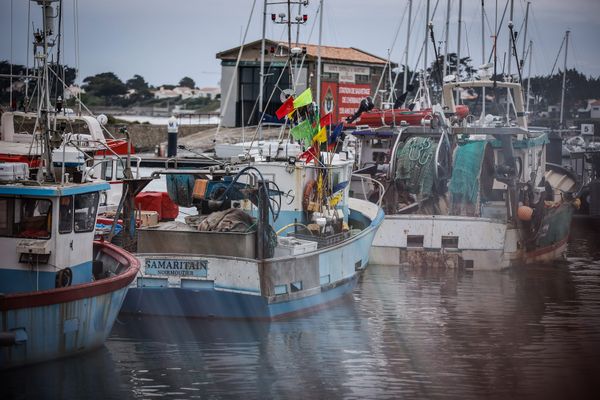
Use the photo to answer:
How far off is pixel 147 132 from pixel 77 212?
36058mm

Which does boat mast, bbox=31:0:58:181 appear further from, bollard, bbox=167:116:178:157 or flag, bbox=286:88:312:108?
bollard, bbox=167:116:178:157

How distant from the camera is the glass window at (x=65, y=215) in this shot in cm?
1332

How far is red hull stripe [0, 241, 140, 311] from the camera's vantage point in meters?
12.3

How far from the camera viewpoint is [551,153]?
33406 mm

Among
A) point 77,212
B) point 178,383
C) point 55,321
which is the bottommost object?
point 178,383

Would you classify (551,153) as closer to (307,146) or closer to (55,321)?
(307,146)

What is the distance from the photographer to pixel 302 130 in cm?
1842

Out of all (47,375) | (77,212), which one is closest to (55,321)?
(47,375)

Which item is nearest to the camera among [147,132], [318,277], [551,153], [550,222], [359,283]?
[318,277]

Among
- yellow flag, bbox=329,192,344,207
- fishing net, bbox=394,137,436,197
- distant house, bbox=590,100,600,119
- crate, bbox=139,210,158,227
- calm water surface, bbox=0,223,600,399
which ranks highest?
distant house, bbox=590,100,600,119

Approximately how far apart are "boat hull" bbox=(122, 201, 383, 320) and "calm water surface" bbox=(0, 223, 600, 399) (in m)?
0.24

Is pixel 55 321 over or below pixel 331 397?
over

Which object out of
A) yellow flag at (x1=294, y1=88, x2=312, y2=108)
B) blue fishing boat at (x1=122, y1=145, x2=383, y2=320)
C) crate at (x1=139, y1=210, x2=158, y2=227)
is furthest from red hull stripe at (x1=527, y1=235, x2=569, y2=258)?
crate at (x1=139, y1=210, x2=158, y2=227)

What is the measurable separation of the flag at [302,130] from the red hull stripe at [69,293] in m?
4.75
